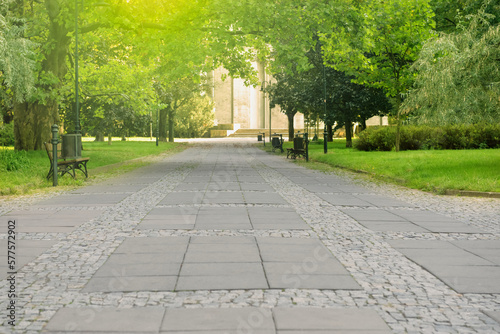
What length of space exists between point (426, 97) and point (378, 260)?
566 inches

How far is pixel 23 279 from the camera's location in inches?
188

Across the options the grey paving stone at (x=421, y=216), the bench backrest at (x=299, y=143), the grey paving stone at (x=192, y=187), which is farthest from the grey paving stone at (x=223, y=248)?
the bench backrest at (x=299, y=143)

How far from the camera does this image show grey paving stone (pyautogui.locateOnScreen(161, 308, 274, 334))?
3523 millimetres

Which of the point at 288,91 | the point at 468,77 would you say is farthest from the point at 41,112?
the point at 288,91

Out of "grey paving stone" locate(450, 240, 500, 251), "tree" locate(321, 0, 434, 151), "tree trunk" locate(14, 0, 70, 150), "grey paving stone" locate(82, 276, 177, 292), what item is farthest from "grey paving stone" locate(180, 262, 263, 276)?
"tree" locate(321, 0, 434, 151)

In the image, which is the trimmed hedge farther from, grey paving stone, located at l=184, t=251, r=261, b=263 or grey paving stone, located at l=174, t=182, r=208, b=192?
grey paving stone, located at l=184, t=251, r=261, b=263

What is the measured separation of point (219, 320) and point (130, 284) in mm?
1246

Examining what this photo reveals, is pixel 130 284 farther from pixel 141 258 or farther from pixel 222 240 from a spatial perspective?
pixel 222 240

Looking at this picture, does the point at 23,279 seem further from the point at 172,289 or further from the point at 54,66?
the point at 54,66

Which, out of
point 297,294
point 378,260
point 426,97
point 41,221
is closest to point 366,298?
point 297,294

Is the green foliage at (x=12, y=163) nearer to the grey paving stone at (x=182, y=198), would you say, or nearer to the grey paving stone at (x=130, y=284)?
the grey paving stone at (x=182, y=198)

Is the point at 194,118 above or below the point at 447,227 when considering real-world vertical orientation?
above

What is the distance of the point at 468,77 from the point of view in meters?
16.1

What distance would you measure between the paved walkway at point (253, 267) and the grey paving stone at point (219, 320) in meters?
0.01
